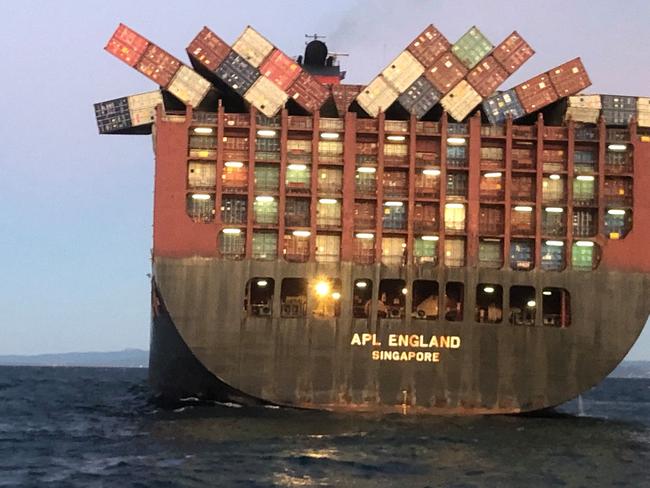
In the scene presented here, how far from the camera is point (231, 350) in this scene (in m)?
48.5

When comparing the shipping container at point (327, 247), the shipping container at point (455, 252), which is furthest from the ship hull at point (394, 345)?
the shipping container at point (327, 247)

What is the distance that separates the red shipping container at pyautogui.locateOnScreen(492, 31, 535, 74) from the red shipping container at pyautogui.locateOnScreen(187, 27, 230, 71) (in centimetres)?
1552

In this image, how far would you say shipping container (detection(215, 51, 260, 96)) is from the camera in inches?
2087

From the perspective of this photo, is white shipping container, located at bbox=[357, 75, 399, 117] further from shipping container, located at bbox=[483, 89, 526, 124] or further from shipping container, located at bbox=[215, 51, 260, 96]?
shipping container, located at bbox=[215, 51, 260, 96]

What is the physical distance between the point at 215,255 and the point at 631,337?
2206 centimetres

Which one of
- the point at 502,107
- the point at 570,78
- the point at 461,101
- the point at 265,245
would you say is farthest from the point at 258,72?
the point at 570,78

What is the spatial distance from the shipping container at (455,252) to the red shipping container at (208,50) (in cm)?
1632

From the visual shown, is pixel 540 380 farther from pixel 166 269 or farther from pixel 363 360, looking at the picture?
pixel 166 269

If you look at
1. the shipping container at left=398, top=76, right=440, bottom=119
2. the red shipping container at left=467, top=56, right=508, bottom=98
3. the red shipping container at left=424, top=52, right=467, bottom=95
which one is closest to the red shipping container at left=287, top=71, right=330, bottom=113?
the shipping container at left=398, top=76, right=440, bottom=119

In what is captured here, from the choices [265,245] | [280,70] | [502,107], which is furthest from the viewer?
[502,107]

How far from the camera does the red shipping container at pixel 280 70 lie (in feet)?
176

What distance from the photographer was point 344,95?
179 feet

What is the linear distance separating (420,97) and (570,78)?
29.6 ft

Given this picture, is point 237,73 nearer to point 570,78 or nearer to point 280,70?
point 280,70
